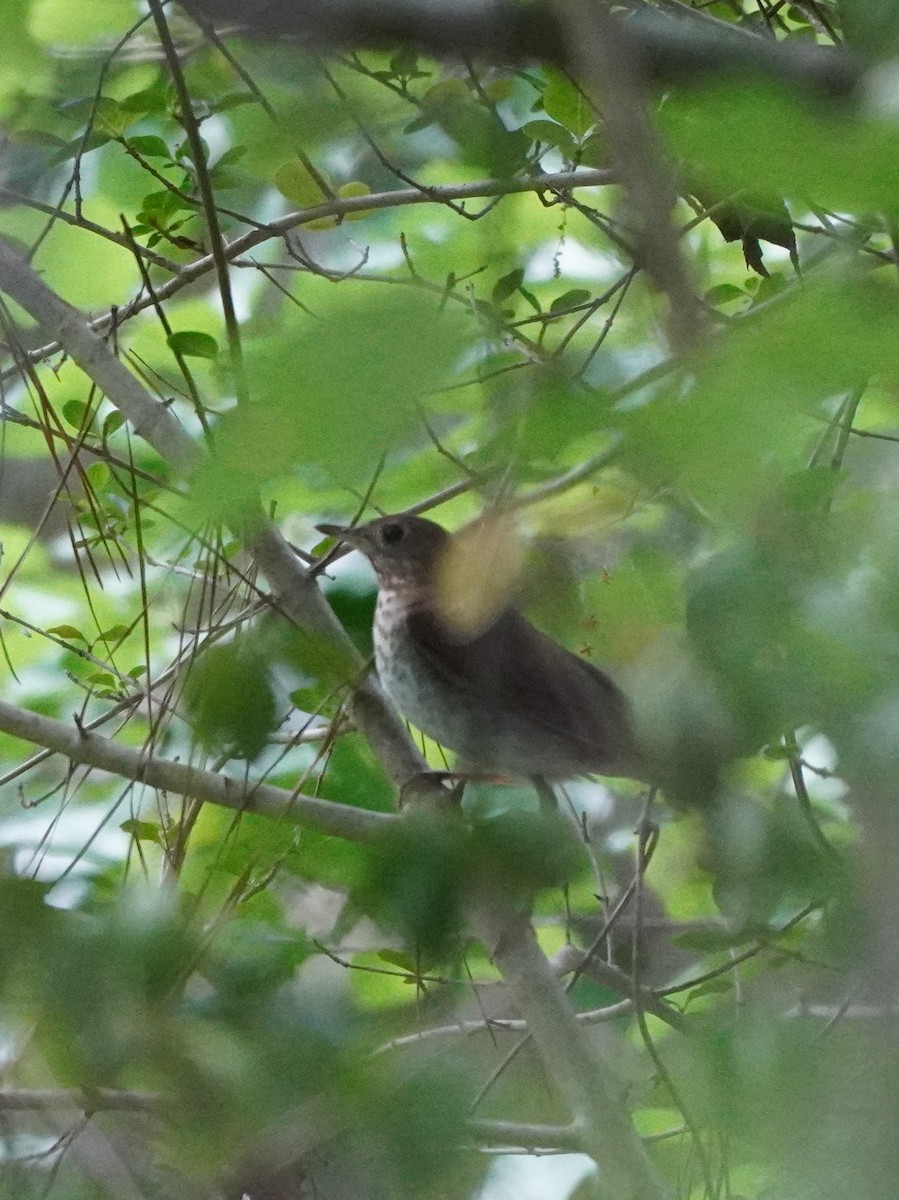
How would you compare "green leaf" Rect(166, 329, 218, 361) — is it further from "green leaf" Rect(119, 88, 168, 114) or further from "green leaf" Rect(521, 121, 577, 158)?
"green leaf" Rect(521, 121, 577, 158)

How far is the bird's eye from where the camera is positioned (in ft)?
5.72

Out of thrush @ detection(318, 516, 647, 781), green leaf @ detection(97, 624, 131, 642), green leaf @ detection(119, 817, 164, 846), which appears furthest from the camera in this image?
green leaf @ detection(97, 624, 131, 642)

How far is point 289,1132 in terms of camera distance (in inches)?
18.1

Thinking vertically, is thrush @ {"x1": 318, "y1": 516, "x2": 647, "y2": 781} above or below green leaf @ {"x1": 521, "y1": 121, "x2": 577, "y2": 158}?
below

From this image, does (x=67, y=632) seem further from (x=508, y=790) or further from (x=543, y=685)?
(x=508, y=790)

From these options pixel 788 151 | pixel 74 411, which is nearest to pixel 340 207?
pixel 74 411

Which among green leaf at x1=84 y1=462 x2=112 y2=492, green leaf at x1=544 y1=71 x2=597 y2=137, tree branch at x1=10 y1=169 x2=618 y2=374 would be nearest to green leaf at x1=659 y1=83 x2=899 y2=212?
tree branch at x1=10 y1=169 x2=618 y2=374

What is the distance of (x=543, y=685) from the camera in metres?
0.96

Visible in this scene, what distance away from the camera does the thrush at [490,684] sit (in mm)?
726

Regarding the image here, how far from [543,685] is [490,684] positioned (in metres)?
→ 0.04

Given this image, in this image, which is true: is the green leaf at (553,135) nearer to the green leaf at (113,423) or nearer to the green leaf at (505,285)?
the green leaf at (505,285)

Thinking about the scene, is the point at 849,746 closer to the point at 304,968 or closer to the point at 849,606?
the point at 849,606

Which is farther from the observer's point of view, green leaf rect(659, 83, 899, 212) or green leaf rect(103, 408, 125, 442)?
green leaf rect(103, 408, 125, 442)

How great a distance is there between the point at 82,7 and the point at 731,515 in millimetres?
454
